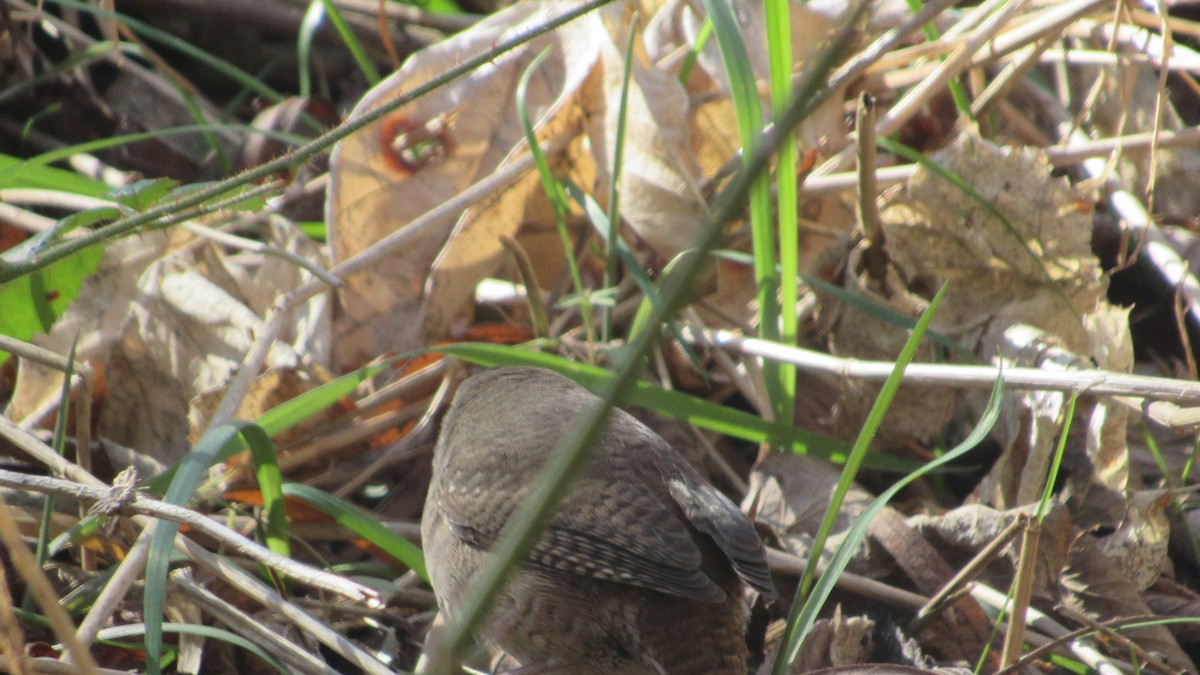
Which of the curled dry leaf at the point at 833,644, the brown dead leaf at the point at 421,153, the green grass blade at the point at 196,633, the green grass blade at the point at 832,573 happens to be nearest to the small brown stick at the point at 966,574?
the curled dry leaf at the point at 833,644

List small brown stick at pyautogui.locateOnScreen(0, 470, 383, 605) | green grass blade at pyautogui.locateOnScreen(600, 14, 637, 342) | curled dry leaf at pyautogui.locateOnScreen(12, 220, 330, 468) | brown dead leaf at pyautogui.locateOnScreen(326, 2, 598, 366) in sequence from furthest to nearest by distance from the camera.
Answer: brown dead leaf at pyautogui.locateOnScreen(326, 2, 598, 366), curled dry leaf at pyautogui.locateOnScreen(12, 220, 330, 468), green grass blade at pyautogui.locateOnScreen(600, 14, 637, 342), small brown stick at pyautogui.locateOnScreen(0, 470, 383, 605)

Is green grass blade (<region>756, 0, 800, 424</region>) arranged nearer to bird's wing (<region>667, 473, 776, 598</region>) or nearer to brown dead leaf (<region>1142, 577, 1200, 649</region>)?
bird's wing (<region>667, 473, 776, 598</region>)

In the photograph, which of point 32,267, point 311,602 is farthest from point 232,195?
point 311,602

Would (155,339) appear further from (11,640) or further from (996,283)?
(996,283)

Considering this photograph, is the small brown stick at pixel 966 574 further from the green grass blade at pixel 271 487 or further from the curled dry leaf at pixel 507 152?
the green grass blade at pixel 271 487

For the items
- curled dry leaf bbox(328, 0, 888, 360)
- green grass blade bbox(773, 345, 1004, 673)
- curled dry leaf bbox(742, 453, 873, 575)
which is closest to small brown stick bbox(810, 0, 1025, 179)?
curled dry leaf bbox(328, 0, 888, 360)

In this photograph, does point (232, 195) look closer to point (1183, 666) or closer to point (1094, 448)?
point (1094, 448)

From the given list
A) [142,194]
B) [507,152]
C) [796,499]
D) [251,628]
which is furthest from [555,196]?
[251,628]

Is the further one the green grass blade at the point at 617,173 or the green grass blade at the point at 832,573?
the green grass blade at the point at 617,173
